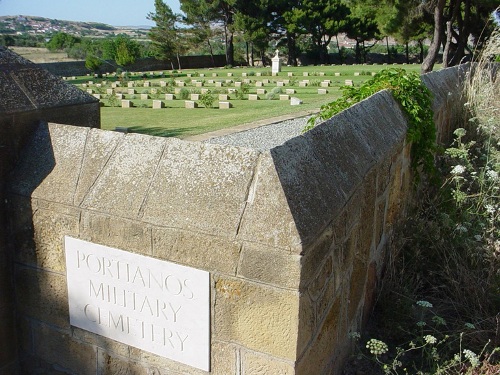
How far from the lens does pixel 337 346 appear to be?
2412 mm

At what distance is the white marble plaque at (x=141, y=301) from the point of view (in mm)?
1984

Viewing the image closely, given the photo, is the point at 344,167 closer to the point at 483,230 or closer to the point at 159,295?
the point at 159,295

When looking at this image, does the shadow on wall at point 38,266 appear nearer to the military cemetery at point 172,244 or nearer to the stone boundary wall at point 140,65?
the military cemetery at point 172,244

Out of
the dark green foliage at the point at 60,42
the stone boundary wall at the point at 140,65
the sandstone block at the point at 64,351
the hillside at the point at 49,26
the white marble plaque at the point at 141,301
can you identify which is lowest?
the sandstone block at the point at 64,351

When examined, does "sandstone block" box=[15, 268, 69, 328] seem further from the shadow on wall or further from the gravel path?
the gravel path

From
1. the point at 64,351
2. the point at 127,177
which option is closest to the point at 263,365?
the point at 127,177

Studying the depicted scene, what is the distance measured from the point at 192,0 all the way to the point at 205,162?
46.9 m

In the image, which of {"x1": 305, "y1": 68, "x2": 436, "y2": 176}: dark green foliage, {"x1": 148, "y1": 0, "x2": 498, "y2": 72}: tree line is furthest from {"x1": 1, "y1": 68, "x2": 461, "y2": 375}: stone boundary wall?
{"x1": 148, "y1": 0, "x2": 498, "y2": 72}: tree line

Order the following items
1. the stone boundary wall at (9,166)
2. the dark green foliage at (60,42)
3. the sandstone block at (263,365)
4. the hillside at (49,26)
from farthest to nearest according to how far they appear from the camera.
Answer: the hillside at (49,26) → the dark green foliage at (60,42) → the stone boundary wall at (9,166) → the sandstone block at (263,365)

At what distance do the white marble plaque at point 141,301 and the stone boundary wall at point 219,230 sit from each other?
0.05 m

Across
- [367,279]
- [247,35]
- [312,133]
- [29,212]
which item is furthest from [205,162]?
[247,35]

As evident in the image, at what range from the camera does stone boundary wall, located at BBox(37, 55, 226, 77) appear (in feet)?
110

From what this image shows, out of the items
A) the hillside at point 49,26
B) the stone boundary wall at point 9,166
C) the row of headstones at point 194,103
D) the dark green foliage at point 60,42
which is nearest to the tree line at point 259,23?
the dark green foliage at point 60,42

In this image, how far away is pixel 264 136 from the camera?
28.6 feet
